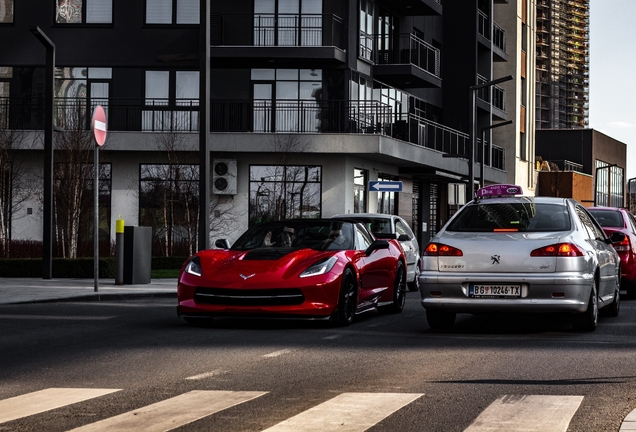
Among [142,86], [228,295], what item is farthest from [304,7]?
[228,295]

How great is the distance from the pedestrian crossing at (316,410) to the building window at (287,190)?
31.9 metres

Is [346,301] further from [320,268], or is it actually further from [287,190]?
[287,190]

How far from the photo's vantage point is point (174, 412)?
23.4 feet

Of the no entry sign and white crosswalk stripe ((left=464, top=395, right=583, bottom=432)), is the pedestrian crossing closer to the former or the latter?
white crosswalk stripe ((left=464, top=395, right=583, bottom=432))

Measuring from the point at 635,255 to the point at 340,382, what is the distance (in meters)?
12.8

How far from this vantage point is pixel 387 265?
15.6m

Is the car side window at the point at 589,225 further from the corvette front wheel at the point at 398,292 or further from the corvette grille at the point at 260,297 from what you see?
the corvette grille at the point at 260,297

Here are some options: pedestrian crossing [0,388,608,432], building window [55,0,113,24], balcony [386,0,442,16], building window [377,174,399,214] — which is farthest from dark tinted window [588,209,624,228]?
balcony [386,0,442,16]

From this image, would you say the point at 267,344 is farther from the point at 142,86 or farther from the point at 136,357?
the point at 142,86

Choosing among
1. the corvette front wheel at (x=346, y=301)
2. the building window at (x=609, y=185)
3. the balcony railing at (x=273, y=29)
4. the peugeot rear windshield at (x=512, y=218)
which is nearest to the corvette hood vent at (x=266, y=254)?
the corvette front wheel at (x=346, y=301)

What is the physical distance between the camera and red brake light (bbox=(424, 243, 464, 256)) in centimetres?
1266

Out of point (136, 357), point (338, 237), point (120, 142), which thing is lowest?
point (136, 357)

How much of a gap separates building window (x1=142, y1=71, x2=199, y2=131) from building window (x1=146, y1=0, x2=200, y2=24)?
1.84m

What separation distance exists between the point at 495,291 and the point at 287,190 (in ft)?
91.6
